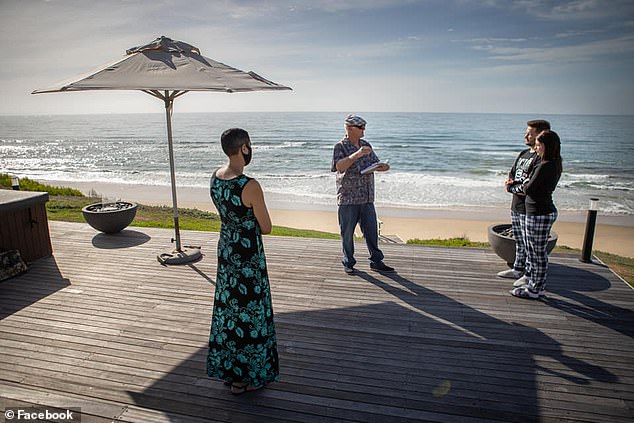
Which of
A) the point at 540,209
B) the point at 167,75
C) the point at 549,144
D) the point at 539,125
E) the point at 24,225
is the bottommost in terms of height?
the point at 24,225

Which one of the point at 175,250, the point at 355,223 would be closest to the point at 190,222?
the point at 175,250

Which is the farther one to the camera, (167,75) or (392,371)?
(167,75)

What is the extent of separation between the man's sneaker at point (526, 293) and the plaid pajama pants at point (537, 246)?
41 mm

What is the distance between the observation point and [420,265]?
16.8ft

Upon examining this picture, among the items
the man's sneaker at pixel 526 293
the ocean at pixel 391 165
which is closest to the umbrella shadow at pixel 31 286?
the man's sneaker at pixel 526 293

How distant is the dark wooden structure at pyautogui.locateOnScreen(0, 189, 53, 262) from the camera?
191 inches

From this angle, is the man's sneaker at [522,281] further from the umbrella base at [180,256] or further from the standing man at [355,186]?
A: the umbrella base at [180,256]

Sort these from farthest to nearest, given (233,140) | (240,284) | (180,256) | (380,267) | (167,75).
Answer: (180,256) < (380,267) < (167,75) < (240,284) < (233,140)

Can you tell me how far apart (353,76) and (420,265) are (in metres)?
57.2

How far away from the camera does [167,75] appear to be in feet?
13.3

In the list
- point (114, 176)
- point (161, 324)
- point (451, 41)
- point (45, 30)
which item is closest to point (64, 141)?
point (114, 176)

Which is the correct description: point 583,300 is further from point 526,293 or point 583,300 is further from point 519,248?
point 519,248

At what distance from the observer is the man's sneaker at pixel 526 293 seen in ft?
13.5

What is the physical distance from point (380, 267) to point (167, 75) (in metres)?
3.19
